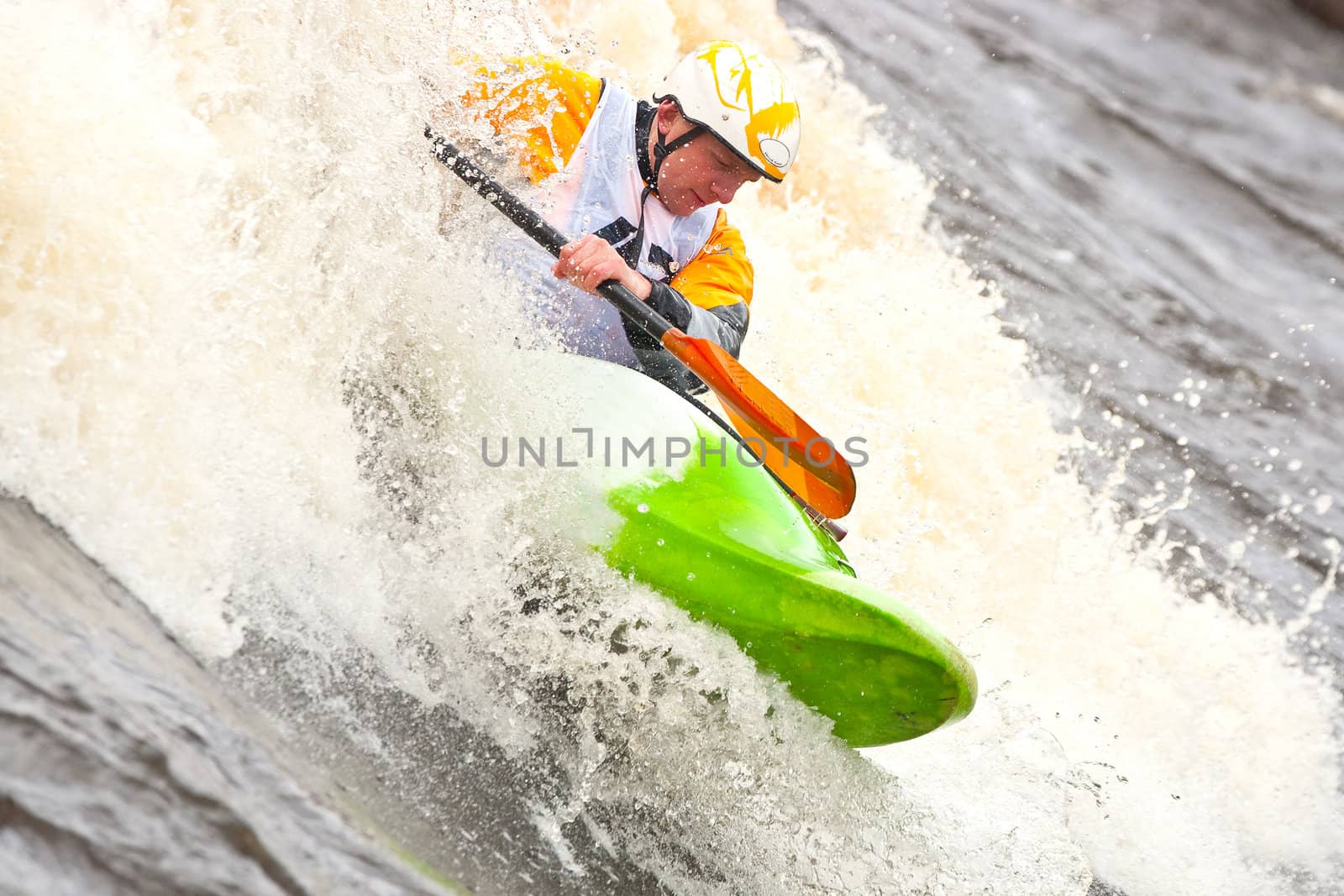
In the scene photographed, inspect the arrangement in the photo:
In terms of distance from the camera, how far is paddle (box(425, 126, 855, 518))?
8.02ft

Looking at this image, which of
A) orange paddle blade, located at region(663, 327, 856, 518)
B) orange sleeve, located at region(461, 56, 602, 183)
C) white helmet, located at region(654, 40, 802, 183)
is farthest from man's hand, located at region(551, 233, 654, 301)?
white helmet, located at region(654, 40, 802, 183)

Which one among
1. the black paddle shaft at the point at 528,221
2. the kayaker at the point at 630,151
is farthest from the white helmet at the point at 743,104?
the black paddle shaft at the point at 528,221

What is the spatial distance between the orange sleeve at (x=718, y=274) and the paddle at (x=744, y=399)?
0.44m

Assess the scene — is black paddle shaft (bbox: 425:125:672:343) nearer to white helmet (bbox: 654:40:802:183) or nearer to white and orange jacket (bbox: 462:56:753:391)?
white and orange jacket (bbox: 462:56:753:391)

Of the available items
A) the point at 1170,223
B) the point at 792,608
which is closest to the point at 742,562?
the point at 792,608

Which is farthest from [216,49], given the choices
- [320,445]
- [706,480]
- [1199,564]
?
[1199,564]

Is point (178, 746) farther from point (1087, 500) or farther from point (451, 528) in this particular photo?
point (1087, 500)

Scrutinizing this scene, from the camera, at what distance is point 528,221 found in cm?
247

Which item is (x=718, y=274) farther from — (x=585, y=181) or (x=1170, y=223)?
(x=1170, y=223)

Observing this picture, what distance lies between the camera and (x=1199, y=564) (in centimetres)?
580

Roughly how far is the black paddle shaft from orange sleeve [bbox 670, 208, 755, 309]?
45 centimetres

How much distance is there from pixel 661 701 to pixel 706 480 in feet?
1.72

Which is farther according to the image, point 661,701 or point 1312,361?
point 1312,361

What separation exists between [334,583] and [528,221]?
1038 millimetres
